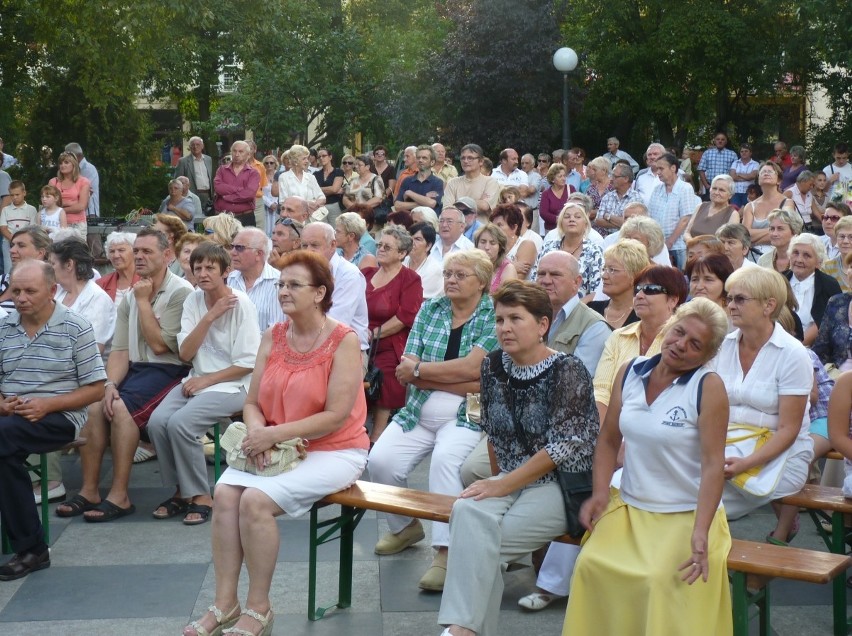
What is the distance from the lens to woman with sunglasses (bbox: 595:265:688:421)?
535 centimetres

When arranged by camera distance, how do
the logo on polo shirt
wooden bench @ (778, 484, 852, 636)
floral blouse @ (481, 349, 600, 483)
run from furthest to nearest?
1. wooden bench @ (778, 484, 852, 636)
2. floral blouse @ (481, 349, 600, 483)
3. the logo on polo shirt

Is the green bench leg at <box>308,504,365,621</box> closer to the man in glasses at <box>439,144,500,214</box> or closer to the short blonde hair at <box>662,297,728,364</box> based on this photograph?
the short blonde hair at <box>662,297,728,364</box>

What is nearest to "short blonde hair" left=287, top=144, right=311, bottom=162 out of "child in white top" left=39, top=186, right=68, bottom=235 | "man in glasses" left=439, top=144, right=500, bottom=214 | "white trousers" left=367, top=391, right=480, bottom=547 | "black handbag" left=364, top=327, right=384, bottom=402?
"man in glasses" left=439, top=144, right=500, bottom=214

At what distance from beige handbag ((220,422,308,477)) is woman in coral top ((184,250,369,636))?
3 centimetres

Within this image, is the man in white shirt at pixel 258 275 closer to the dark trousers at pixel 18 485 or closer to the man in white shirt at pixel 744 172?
the dark trousers at pixel 18 485

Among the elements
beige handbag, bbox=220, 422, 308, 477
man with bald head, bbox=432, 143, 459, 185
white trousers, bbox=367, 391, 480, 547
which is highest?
man with bald head, bbox=432, 143, 459, 185

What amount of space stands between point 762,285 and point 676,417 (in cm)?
123

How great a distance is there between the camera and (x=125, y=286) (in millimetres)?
7836

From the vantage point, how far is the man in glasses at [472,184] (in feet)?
42.0

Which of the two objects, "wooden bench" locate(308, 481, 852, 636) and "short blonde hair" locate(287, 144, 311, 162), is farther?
"short blonde hair" locate(287, 144, 311, 162)

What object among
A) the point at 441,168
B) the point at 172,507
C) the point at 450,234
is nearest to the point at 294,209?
the point at 450,234

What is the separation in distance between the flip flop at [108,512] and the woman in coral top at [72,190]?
8.35 meters

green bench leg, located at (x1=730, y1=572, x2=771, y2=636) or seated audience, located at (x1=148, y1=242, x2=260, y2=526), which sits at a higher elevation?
seated audience, located at (x1=148, y1=242, x2=260, y2=526)

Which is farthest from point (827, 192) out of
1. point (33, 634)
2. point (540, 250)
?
point (33, 634)
